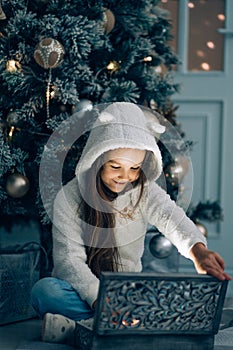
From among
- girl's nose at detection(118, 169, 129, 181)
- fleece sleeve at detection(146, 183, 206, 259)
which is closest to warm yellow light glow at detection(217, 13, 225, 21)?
fleece sleeve at detection(146, 183, 206, 259)

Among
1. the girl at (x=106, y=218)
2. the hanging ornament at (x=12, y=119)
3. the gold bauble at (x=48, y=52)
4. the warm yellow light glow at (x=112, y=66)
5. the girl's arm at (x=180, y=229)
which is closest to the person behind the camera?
the girl's arm at (x=180, y=229)

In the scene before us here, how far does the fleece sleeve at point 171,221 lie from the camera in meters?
1.80

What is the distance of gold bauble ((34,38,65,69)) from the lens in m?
1.93

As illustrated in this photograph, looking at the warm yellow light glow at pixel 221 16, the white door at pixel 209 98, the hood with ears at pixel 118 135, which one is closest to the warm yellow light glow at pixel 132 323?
the hood with ears at pixel 118 135

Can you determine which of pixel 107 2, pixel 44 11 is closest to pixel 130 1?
pixel 107 2

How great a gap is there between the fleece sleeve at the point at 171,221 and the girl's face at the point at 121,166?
106mm

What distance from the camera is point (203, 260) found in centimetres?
167

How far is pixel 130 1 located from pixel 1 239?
3.24ft

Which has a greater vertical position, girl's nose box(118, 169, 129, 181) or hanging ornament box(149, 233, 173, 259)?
girl's nose box(118, 169, 129, 181)

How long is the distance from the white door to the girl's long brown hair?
100 centimetres

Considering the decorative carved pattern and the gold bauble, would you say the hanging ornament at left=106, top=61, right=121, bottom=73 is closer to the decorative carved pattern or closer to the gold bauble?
the gold bauble

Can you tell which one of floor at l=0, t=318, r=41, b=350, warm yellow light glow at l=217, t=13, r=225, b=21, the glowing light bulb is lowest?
floor at l=0, t=318, r=41, b=350

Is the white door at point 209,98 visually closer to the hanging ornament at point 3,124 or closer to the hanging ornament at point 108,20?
the hanging ornament at point 108,20

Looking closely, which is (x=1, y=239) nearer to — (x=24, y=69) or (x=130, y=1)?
(x=24, y=69)
